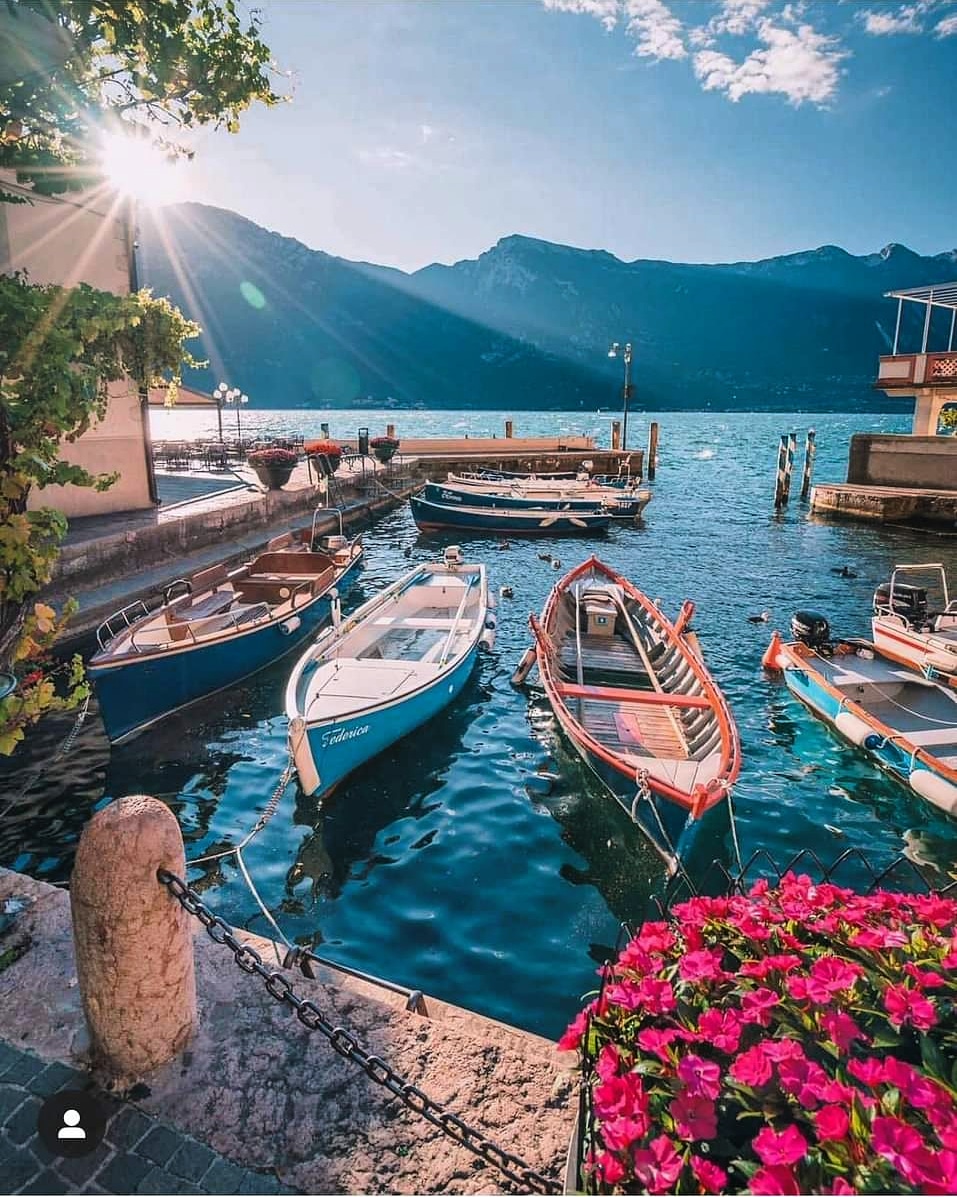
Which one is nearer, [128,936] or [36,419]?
[128,936]

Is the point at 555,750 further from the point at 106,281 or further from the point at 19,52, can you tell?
the point at 106,281

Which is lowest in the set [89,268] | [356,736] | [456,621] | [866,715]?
[866,715]

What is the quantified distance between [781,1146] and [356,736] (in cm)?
783

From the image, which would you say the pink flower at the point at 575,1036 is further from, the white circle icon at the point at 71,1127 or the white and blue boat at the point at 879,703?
the white and blue boat at the point at 879,703

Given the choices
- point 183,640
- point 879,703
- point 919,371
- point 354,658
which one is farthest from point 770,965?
point 919,371

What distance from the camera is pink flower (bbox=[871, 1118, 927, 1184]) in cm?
188

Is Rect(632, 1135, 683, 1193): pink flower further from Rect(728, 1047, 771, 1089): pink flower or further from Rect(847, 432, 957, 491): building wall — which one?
Rect(847, 432, 957, 491): building wall

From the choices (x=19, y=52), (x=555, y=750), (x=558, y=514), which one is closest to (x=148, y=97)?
(x=19, y=52)

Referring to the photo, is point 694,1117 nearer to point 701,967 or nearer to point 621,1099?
point 621,1099

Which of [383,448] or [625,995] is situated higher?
[383,448]

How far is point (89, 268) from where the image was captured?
1838 cm

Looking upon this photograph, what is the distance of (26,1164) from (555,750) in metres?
8.75

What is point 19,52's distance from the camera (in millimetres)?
4027

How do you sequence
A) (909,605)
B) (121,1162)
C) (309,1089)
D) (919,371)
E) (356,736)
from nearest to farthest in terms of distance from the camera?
(121,1162) → (309,1089) → (356,736) → (909,605) → (919,371)
